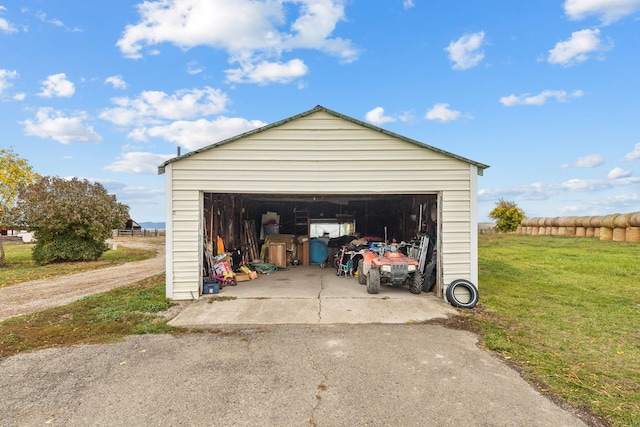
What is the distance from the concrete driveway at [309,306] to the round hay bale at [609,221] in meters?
21.4

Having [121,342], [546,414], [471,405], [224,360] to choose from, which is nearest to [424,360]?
[471,405]

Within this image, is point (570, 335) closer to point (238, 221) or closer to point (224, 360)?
point (224, 360)

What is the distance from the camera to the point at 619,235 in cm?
2197

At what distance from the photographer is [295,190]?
8031 mm

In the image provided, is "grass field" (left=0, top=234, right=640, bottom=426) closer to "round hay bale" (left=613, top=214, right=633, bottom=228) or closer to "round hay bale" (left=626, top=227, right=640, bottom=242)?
"round hay bale" (left=626, top=227, right=640, bottom=242)

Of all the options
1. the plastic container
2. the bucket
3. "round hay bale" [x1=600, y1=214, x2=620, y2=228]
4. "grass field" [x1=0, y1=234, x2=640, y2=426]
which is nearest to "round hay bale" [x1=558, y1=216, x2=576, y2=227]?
"round hay bale" [x1=600, y1=214, x2=620, y2=228]

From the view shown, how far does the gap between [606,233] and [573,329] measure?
2265 cm

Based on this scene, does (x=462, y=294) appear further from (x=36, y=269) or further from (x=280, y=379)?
(x=36, y=269)

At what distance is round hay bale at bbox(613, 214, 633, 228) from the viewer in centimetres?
2123

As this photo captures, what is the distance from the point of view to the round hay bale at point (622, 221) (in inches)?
836

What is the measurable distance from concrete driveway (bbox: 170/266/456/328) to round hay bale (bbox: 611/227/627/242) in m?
20.3

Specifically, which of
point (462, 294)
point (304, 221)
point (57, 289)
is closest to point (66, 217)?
point (57, 289)

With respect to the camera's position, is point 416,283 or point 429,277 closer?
point 416,283

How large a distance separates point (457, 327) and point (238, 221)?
29.1ft
